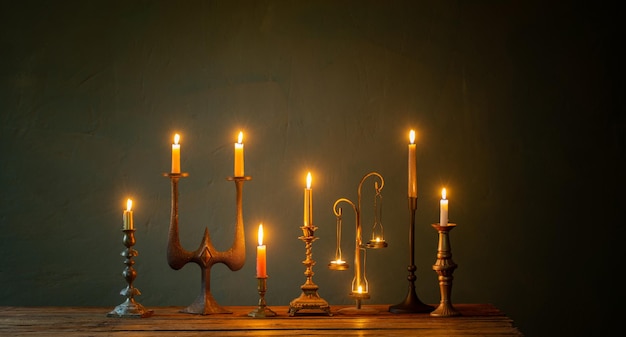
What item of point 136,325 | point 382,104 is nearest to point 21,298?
point 136,325

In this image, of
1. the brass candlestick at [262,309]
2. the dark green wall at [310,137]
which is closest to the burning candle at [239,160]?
the brass candlestick at [262,309]

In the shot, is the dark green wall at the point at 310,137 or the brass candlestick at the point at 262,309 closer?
the brass candlestick at the point at 262,309

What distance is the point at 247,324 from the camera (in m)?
2.46

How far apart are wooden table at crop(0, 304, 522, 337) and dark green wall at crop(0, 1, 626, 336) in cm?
37

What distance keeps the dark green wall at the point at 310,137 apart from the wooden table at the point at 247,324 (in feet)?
1.20

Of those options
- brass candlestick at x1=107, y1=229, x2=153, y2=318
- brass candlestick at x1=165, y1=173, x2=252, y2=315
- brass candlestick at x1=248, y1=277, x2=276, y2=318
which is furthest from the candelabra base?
brass candlestick at x1=248, y1=277, x2=276, y2=318

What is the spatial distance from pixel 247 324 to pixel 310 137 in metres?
0.82

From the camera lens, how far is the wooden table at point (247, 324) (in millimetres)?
2336

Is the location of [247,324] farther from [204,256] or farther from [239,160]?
[239,160]

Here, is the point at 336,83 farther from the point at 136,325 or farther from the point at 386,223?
the point at 136,325

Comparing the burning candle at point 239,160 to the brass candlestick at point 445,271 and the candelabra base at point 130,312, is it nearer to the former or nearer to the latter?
the candelabra base at point 130,312

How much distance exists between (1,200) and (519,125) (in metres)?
1.82

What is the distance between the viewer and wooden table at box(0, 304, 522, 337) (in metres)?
2.34

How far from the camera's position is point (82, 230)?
305cm
